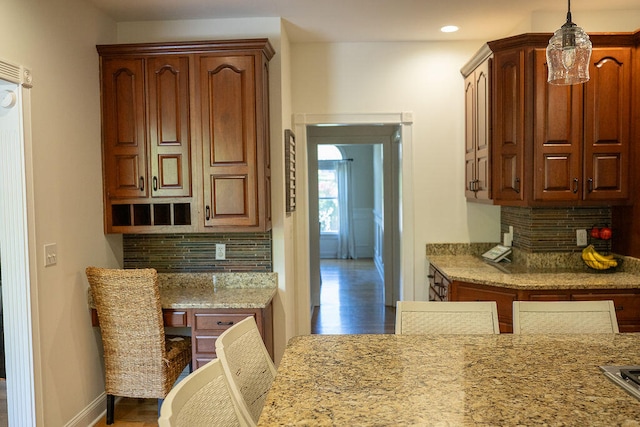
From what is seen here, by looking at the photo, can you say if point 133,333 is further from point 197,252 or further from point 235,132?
point 235,132

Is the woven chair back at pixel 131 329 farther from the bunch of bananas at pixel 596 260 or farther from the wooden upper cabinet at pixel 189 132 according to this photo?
the bunch of bananas at pixel 596 260

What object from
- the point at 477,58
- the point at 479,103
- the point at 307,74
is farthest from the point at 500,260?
the point at 307,74

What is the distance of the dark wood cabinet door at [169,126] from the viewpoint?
303 cm

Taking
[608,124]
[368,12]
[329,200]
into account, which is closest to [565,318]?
[608,124]

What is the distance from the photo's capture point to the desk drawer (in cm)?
284

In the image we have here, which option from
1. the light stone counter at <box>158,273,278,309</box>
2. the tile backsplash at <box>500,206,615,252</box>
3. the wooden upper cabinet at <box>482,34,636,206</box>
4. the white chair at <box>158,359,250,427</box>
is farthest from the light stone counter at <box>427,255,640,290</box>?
the white chair at <box>158,359,250,427</box>

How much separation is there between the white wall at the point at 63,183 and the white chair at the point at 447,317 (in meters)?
1.88

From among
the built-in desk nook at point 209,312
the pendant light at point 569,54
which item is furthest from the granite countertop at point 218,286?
the pendant light at point 569,54

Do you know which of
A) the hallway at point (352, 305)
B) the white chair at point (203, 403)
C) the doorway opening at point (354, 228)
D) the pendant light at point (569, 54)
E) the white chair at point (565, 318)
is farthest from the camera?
the doorway opening at point (354, 228)

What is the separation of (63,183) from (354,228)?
760cm

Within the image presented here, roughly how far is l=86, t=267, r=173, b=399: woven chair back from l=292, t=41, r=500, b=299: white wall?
2.07 metres

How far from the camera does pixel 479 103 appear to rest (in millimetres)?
3527

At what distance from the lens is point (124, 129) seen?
10.1ft

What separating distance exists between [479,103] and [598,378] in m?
2.57
